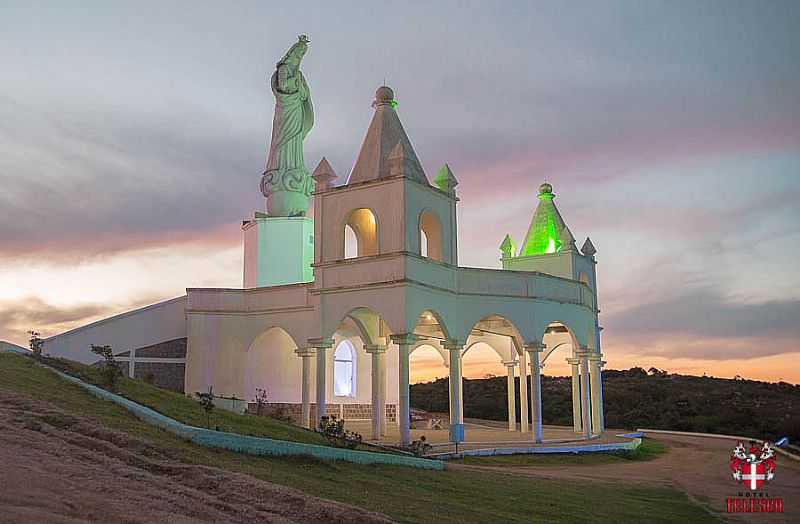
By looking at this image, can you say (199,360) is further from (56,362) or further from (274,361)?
(56,362)

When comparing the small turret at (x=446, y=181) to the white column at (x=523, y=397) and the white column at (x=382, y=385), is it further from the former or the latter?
the white column at (x=523, y=397)

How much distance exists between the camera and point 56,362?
2102 cm

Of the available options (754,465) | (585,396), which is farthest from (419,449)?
(585,396)

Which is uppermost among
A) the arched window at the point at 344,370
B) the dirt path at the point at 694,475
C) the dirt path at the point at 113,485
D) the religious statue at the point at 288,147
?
the religious statue at the point at 288,147

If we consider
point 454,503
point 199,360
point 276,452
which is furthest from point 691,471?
point 199,360

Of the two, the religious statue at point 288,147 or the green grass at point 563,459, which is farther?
the religious statue at point 288,147

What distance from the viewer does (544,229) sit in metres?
34.9

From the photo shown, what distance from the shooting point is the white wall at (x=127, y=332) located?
96.2ft

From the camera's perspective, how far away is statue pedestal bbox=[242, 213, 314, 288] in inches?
1359

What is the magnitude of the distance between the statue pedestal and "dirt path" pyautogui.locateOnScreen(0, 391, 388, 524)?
2106cm

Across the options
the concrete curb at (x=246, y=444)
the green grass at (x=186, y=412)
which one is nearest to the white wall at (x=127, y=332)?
the green grass at (x=186, y=412)

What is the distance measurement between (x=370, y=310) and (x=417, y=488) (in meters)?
10.5

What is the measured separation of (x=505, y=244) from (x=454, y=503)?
22.8 metres

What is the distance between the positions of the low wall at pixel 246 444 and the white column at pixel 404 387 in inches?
186
